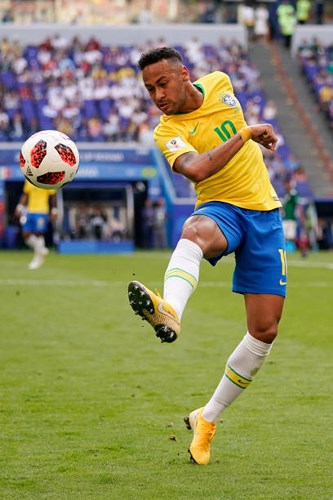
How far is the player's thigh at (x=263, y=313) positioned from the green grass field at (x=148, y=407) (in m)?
0.68

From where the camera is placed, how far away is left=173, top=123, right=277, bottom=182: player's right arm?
234 inches

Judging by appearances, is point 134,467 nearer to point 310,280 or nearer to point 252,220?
point 252,220

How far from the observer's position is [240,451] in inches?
248

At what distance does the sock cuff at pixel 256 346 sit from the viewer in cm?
625

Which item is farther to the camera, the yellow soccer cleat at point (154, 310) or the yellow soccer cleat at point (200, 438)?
the yellow soccer cleat at point (200, 438)

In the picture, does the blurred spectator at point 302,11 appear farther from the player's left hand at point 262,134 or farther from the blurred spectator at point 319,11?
the player's left hand at point 262,134

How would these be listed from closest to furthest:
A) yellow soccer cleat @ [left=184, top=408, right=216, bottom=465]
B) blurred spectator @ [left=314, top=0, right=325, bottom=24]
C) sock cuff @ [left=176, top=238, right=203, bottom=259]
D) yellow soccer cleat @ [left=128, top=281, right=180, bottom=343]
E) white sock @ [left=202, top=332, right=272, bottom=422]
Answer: yellow soccer cleat @ [left=128, top=281, right=180, bottom=343], sock cuff @ [left=176, top=238, right=203, bottom=259], yellow soccer cleat @ [left=184, top=408, right=216, bottom=465], white sock @ [left=202, top=332, right=272, bottom=422], blurred spectator @ [left=314, top=0, right=325, bottom=24]

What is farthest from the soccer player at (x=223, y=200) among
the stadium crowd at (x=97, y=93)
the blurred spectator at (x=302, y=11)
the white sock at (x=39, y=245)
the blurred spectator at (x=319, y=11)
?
the blurred spectator at (x=319, y=11)

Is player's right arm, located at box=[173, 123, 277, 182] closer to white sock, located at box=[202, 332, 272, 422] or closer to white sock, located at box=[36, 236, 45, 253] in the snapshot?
white sock, located at box=[202, 332, 272, 422]

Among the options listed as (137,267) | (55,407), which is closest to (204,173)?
(55,407)

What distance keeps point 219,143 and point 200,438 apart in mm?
1696

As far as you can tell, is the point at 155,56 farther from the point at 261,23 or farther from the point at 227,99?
the point at 261,23

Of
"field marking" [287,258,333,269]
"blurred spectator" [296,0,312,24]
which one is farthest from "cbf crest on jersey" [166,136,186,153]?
"blurred spectator" [296,0,312,24]

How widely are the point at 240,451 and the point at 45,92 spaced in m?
33.2
